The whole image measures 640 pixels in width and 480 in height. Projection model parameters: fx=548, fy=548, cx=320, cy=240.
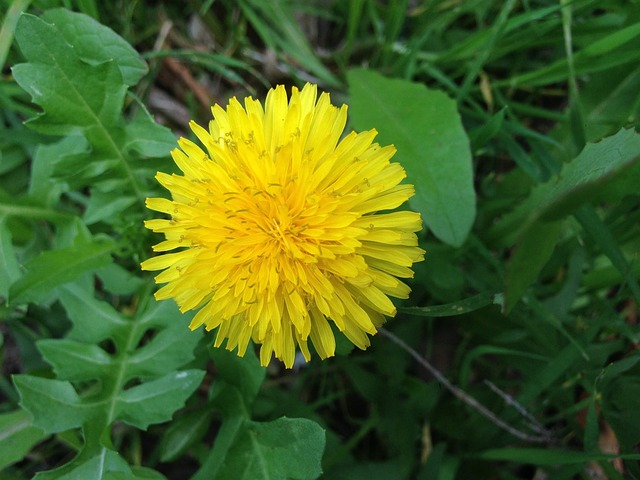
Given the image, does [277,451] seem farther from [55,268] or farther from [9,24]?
[9,24]

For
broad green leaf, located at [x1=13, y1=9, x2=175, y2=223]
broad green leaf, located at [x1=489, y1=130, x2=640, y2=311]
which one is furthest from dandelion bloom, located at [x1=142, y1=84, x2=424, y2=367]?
broad green leaf, located at [x1=13, y1=9, x2=175, y2=223]

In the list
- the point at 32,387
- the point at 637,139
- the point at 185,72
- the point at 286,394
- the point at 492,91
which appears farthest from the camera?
the point at 185,72

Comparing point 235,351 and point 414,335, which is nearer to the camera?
point 235,351

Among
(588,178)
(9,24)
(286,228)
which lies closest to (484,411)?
(588,178)

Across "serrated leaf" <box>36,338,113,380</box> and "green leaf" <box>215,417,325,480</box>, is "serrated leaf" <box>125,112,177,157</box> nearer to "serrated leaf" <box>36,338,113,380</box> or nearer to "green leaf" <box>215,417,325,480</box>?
"serrated leaf" <box>36,338,113,380</box>

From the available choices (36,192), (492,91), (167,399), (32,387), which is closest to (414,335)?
(167,399)

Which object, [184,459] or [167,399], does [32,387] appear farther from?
[184,459]
